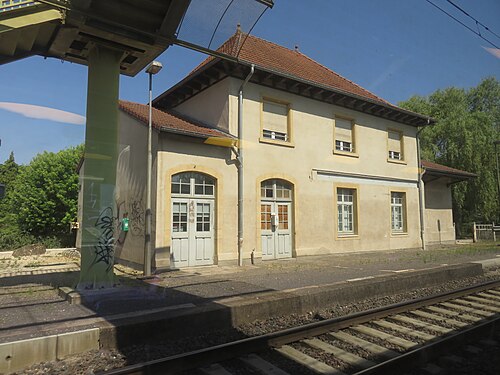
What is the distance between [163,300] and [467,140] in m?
28.4

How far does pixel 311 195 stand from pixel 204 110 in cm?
526

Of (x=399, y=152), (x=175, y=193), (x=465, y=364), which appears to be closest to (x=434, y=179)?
(x=399, y=152)

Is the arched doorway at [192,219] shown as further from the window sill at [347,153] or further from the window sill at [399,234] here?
the window sill at [399,234]

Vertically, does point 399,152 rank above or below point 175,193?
above

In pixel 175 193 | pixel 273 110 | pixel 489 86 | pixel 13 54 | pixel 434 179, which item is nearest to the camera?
pixel 13 54

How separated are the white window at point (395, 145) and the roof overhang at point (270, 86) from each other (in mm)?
786

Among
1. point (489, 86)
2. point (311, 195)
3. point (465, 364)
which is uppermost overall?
point (489, 86)

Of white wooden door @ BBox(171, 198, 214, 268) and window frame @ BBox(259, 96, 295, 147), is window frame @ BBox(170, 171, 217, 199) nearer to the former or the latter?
white wooden door @ BBox(171, 198, 214, 268)

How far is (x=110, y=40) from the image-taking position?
7910mm

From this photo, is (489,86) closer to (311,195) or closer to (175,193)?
(311,195)

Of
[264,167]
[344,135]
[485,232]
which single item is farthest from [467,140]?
[264,167]

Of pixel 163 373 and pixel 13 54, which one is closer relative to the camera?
pixel 163 373

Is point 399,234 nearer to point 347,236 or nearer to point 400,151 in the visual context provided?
point 347,236

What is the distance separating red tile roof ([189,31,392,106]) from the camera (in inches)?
536
